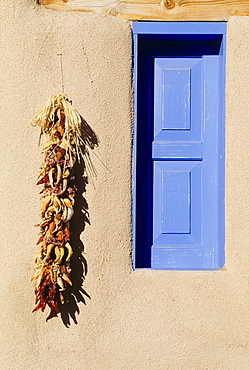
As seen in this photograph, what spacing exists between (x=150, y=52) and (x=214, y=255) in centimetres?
140

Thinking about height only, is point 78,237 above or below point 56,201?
below

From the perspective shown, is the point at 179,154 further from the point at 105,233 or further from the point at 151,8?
the point at 151,8

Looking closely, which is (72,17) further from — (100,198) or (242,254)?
(242,254)

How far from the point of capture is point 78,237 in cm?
285

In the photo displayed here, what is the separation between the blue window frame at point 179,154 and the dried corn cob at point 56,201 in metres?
0.48

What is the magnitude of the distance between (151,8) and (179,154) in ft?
3.05

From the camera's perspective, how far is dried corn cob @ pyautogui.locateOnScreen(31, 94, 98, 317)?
2693 millimetres

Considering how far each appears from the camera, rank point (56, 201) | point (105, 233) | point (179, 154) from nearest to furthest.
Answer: point (56, 201)
point (105, 233)
point (179, 154)

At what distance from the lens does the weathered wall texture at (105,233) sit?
2.80 meters

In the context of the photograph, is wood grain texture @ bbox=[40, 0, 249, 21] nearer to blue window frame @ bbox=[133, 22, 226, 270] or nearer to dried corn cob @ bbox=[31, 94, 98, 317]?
blue window frame @ bbox=[133, 22, 226, 270]

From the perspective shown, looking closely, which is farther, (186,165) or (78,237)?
(186,165)

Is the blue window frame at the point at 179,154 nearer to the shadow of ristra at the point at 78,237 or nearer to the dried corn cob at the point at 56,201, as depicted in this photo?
the shadow of ristra at the point at 78,237

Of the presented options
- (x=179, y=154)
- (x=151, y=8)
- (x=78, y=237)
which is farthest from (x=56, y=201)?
(x=151, y=8)

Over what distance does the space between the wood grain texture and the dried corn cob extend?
2.04 feet
